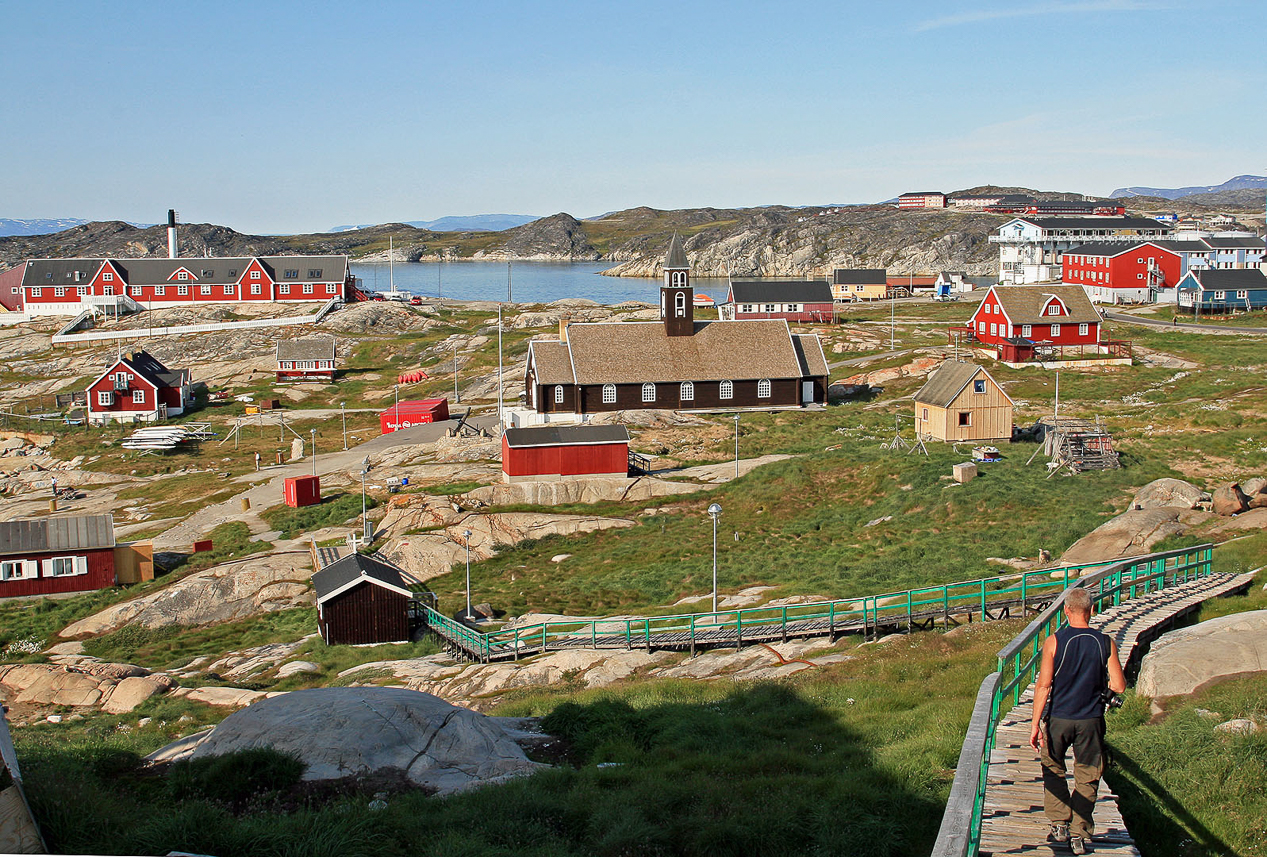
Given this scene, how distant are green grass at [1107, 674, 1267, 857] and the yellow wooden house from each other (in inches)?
1365

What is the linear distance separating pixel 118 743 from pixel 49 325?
104909mm

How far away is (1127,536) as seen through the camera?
28219 mm

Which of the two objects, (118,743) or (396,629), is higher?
(118,743)

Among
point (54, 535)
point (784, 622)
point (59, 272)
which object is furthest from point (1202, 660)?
point (59, 272)

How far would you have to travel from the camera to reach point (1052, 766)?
914 cm

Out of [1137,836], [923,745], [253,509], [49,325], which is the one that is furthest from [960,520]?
[49,325]

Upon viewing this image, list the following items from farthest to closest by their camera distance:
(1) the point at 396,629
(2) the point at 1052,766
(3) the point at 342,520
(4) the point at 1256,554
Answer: (3) the point at 342,520
(1) the point at 396,629
(4) the point at 1256,554
(2) the point at 1052,766

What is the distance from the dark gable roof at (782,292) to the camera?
102000mm

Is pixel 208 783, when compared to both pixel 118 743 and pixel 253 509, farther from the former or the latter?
pixel 253 509

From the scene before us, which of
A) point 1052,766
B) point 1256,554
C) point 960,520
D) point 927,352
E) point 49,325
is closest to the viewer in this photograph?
point 1052,766

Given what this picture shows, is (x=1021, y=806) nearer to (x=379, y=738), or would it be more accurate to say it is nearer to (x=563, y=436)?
(x=379, y=738)

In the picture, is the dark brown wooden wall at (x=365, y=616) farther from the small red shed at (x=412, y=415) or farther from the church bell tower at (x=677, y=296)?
the small red shed at (x=412, y=415)

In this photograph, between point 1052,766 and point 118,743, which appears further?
point 118,743

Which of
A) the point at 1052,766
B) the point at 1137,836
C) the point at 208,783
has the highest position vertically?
the point at 1052,766
